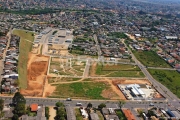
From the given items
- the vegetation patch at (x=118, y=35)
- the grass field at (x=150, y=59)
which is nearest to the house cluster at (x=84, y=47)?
the grass field at (x=150, y=59)

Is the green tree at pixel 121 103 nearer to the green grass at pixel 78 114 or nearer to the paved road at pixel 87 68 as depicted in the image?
the green grass at pixel 78 114

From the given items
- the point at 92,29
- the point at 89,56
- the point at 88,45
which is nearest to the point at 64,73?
the point at 89,56

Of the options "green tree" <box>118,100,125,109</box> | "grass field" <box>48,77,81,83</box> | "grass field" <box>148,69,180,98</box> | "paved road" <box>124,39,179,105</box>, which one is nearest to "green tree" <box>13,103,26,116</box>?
"grass field" <box>48,77,81,83</box>

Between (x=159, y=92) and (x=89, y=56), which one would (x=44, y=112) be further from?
(x=89, y=56)

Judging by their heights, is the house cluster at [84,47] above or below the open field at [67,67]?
above

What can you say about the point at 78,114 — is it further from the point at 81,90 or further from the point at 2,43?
the point at 2,43

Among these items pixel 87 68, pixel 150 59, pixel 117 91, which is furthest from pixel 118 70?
pixel 150 59
